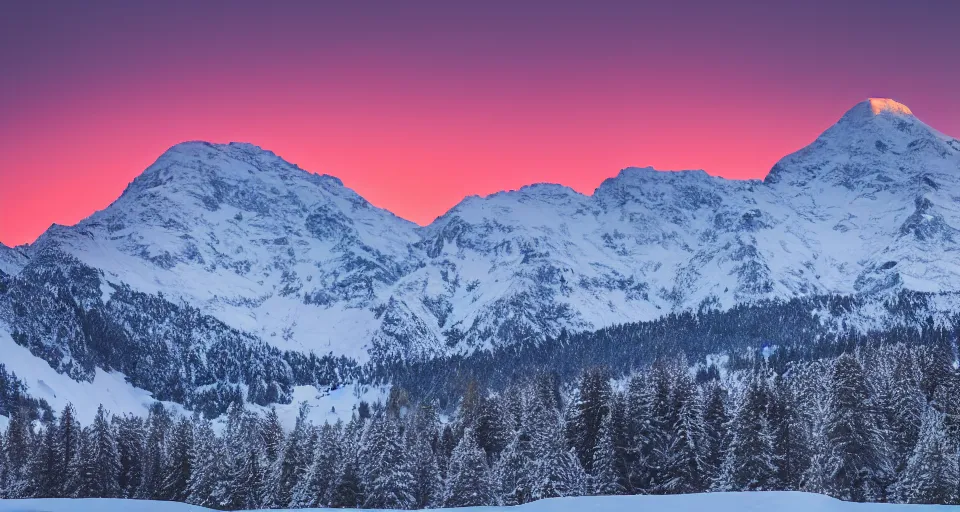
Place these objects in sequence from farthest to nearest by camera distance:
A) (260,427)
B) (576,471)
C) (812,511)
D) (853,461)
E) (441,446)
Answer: (260,427) < (441,446) < (576,471) < (853,461) < (812,511)

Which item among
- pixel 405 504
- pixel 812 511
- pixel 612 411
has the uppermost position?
pixel 612 411

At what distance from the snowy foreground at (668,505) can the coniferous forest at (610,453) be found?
3558 cm

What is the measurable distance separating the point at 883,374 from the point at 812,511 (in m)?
71.5

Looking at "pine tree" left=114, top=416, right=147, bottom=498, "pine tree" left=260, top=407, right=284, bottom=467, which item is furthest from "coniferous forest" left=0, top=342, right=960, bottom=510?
"pine tree" left=114, top=416, right=147, bottom=498

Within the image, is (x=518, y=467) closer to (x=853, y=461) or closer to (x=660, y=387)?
(x=660, y=387)

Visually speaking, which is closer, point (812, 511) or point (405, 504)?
point (812, 511)

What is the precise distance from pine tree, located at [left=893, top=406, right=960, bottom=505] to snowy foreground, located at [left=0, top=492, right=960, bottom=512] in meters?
35.8

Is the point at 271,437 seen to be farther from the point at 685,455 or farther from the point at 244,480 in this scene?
the point at 685,455

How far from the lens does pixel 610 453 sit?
6469 centimetres

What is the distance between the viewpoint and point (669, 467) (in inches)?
2534

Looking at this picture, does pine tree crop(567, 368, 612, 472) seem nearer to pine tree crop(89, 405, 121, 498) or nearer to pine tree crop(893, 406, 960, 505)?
pine tree crop(893, 406, 960, 505)

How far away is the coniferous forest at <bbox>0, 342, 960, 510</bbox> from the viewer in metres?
60.0

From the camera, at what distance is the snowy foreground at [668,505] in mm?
24406

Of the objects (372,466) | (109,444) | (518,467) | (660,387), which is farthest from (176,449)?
(660,387)
